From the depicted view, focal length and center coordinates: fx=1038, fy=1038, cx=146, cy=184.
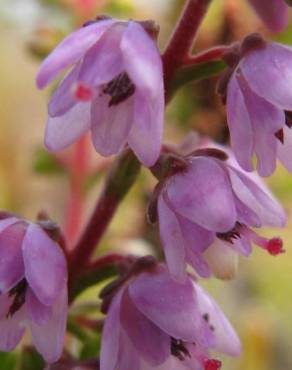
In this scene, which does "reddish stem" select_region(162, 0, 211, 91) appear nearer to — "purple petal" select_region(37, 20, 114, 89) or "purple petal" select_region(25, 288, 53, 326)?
"purple petal" select_region(37, 20, 114, 89)

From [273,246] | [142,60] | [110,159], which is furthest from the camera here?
[110,159]

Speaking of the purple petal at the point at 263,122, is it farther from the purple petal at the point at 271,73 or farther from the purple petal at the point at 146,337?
the purple petal at the point at 146,337

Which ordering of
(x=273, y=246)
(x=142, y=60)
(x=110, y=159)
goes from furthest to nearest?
(x=110, y=159) → (x=273, y=246) → (x=142, y=60)

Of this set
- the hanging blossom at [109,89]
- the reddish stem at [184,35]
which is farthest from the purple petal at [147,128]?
the reddish stem at [184,35]

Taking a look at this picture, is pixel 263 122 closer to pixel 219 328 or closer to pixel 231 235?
pixel 231 235

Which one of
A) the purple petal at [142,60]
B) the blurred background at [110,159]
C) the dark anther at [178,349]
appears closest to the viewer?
the purple petal at [142,60]

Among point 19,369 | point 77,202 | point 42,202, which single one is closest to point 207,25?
point 77,202

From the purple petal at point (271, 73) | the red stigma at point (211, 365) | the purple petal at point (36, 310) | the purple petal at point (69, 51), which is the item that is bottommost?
the red stigma at point (211, 365)

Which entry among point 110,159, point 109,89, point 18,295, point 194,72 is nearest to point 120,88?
point 109,89
